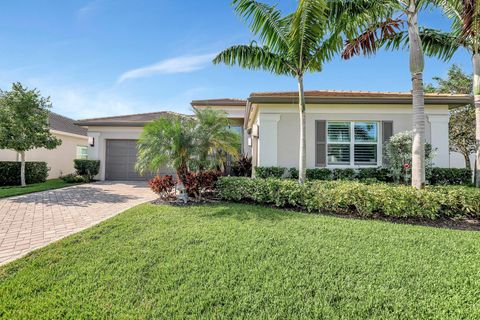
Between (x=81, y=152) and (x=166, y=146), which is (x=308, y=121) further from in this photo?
(x=81, y=152)

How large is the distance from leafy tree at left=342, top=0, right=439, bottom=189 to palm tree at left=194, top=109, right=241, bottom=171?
539 cm

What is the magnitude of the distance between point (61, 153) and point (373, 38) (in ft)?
71.3

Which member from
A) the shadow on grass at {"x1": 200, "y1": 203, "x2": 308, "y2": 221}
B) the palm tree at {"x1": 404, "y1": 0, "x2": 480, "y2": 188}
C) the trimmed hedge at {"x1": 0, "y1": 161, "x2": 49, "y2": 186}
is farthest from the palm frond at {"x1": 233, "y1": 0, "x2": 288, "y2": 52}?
the trimmed hedge at {"x1": 0, "y1": 161, "x2": 49, "y2": 186}

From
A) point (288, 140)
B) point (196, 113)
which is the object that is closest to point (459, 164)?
point (288, 140)

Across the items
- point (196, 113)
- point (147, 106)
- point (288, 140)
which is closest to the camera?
point (196, 113)

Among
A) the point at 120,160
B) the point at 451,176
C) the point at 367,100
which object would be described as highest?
the point at 367,100

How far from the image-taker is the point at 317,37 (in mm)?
7629

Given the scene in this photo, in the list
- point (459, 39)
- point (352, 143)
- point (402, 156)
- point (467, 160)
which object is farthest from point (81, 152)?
point (467, 160)

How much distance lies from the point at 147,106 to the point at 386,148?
18.6m

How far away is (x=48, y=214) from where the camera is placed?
722cm

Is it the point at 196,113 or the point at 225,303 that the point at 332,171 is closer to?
the point at 196,113

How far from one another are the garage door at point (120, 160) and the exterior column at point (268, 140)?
31.9 ft

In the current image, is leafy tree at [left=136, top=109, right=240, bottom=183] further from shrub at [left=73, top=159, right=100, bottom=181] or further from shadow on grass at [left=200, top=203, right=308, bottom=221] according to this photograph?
shrub at [left=73, top=159, right=100, bottom=181]

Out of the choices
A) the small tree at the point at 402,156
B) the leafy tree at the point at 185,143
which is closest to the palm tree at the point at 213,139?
the leafy tree at the point at 185,143
